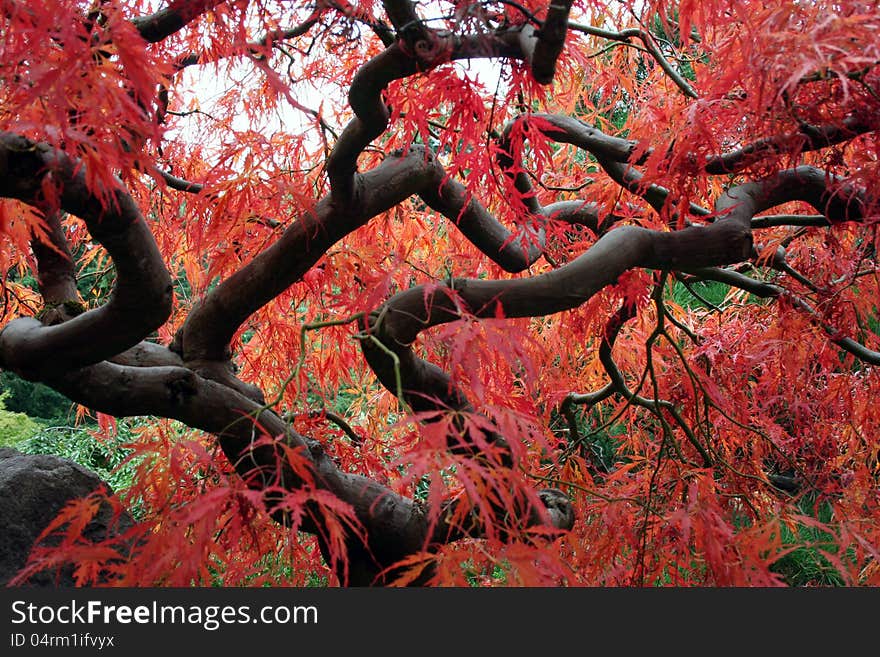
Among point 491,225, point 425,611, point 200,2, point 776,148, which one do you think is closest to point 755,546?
point 425,611

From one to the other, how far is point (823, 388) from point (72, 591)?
1917 millimetres

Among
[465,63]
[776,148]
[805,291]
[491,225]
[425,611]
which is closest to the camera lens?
[425,611]

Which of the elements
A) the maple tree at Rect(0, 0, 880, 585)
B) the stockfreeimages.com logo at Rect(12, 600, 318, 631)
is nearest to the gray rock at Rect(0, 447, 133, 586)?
the maple tree at Rect(0, 0, 880, 585)

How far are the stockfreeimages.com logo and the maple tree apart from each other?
0.16 feet

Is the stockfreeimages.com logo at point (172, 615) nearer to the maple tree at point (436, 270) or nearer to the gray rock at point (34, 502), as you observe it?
the maple tree at point (436, 270)

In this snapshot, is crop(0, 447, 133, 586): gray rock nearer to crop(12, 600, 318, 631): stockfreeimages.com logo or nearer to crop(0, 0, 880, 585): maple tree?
crop(0, 0, 880, 585): maple tree

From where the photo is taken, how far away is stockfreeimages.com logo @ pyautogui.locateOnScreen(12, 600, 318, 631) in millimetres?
1087

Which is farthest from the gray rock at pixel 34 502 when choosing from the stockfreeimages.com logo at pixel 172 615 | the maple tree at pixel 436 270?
the stockfreeimages.com logo at pixel 172 615

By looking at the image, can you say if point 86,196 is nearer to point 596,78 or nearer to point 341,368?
point 341,368

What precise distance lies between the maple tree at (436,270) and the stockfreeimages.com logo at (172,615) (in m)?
0.05

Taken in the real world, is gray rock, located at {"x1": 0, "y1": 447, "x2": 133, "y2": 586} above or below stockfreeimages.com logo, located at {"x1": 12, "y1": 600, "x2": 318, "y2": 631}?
above

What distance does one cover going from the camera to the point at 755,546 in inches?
44.1

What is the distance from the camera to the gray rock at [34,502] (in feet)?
5.85

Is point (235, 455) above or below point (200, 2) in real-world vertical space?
below
